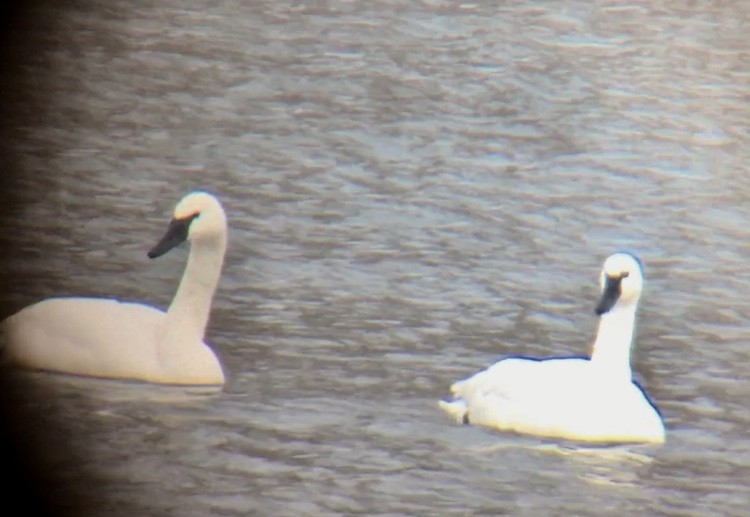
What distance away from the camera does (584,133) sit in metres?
5.11

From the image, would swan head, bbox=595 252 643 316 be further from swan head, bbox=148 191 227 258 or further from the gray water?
swan head, bbox=148 191 227 258

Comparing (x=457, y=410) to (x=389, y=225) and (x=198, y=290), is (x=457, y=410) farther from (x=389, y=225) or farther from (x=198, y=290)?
(x=389, y=225)

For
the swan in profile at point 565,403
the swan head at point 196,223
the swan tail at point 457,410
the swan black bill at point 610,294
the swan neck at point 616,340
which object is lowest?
the swan tail at point 457,410

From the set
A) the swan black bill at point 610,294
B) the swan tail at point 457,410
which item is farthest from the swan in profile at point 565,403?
the swan black bill at point 610,294

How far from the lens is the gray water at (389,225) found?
3209 mm

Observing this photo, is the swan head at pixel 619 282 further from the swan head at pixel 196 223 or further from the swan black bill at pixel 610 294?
the swan head at pixel 196 223

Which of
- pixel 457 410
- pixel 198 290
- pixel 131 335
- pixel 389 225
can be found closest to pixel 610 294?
pixel 457 410

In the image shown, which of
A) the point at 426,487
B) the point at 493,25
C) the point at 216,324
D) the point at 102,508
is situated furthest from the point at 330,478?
the point at 493,25

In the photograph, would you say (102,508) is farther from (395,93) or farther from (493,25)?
(493,25)

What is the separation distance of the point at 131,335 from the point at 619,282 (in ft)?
3.38

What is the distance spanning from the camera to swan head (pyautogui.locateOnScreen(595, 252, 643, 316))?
11.3ft

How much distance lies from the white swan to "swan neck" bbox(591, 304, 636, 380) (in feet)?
2.67

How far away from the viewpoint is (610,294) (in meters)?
3.46

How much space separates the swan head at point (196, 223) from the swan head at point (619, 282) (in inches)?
32.4
